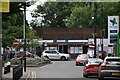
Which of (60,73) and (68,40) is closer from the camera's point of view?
(60,73)

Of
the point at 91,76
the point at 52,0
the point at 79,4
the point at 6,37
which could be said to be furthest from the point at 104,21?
the point at 91,76

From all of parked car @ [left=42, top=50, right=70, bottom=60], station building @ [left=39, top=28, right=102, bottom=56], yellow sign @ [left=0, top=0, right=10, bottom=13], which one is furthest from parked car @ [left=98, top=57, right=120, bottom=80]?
station building @ [left=39, top=28, right=102, bottom=56]

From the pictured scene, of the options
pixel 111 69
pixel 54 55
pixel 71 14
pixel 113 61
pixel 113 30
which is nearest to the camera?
pixel 111 69

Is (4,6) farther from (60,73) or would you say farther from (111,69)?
(60,73)

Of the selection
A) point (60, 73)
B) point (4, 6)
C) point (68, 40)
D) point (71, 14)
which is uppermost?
point (71, 14)

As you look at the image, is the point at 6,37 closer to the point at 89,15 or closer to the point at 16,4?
the point at 16,4

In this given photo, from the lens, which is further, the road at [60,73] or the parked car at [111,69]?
the road at [60,73]

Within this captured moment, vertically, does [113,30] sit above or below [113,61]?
above

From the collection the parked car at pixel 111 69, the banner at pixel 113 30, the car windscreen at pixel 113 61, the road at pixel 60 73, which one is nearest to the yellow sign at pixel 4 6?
the parked car at pixel 111 69

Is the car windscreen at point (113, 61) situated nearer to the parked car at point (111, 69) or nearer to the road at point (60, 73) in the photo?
the parked car at point (111, 69)

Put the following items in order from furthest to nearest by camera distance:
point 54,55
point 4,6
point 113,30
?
point 54,55 → point 113,30 → point 4,6

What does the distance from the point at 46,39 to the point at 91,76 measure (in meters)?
42.6

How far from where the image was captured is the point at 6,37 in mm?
40562

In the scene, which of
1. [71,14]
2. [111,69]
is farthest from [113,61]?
[71,14]
